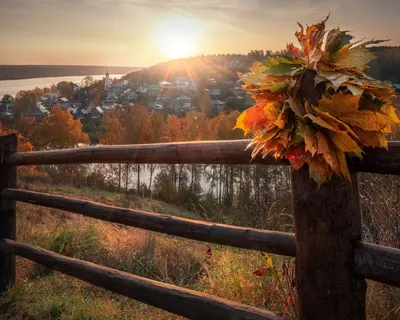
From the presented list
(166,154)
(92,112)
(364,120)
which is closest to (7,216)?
(166,154)

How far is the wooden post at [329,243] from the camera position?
1.64 meters

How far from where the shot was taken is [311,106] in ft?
4.98

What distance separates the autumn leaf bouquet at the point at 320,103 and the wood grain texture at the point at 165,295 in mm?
801

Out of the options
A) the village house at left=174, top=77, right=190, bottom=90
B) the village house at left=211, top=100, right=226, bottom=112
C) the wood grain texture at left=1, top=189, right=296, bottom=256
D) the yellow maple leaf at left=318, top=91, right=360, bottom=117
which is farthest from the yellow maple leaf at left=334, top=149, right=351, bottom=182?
the village house at left=174, top=77, right=190, bottom=90

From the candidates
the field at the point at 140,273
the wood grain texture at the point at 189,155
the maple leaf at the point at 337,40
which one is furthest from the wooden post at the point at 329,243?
the field at the point at 140,273

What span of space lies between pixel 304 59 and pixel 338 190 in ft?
1.55

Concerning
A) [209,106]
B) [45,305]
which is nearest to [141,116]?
[209,106]

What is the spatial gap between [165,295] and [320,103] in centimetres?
131

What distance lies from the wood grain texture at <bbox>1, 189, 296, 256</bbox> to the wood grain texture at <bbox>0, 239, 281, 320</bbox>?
27cm

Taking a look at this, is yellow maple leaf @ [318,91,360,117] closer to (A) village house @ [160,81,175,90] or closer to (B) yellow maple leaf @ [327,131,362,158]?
(B) yellow maple leaf @ [327,131,362,158]

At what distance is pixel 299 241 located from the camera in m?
1.78

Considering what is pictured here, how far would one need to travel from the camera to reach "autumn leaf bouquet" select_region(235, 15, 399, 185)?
59.0 inches

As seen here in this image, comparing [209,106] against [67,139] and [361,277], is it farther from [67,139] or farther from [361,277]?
[361,277]

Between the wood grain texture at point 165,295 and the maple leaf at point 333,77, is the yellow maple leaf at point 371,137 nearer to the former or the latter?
the maple leaf at point 333,77
